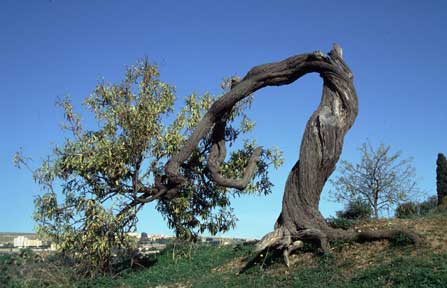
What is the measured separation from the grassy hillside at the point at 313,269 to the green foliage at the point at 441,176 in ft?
54.9

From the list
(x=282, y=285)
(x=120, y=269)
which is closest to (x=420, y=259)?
(x=282, y=285)

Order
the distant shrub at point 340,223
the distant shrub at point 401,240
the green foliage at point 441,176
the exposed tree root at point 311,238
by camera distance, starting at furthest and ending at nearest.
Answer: the green foliage at point 441,176
the distant shrub at point 340,223
the exposed tree root at point 311,238
the distant shrub at point 401,240

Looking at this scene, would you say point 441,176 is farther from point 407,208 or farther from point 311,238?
point 311,238

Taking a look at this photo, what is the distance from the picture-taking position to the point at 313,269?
1044cm

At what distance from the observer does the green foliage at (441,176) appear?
92.4 ft

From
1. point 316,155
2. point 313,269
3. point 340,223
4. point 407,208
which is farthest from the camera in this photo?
point 407,208

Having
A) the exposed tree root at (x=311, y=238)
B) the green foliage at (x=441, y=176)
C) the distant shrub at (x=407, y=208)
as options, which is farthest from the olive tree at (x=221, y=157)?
the green foliage at (x=441, y=176)

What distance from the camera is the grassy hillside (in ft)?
29.6

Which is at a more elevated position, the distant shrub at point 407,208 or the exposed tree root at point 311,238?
the distant shrub at point 407,208

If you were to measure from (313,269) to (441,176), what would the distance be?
822 inches

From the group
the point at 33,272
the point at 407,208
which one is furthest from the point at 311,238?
the point at 407,208

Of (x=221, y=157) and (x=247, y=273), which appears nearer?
(x=247, y=273)

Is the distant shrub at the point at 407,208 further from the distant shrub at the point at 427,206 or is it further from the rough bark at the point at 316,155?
the rough bark at the point at 316,155

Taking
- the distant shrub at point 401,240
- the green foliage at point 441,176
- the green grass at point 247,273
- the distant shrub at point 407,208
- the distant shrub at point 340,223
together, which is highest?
the green foliage at point 441,176
